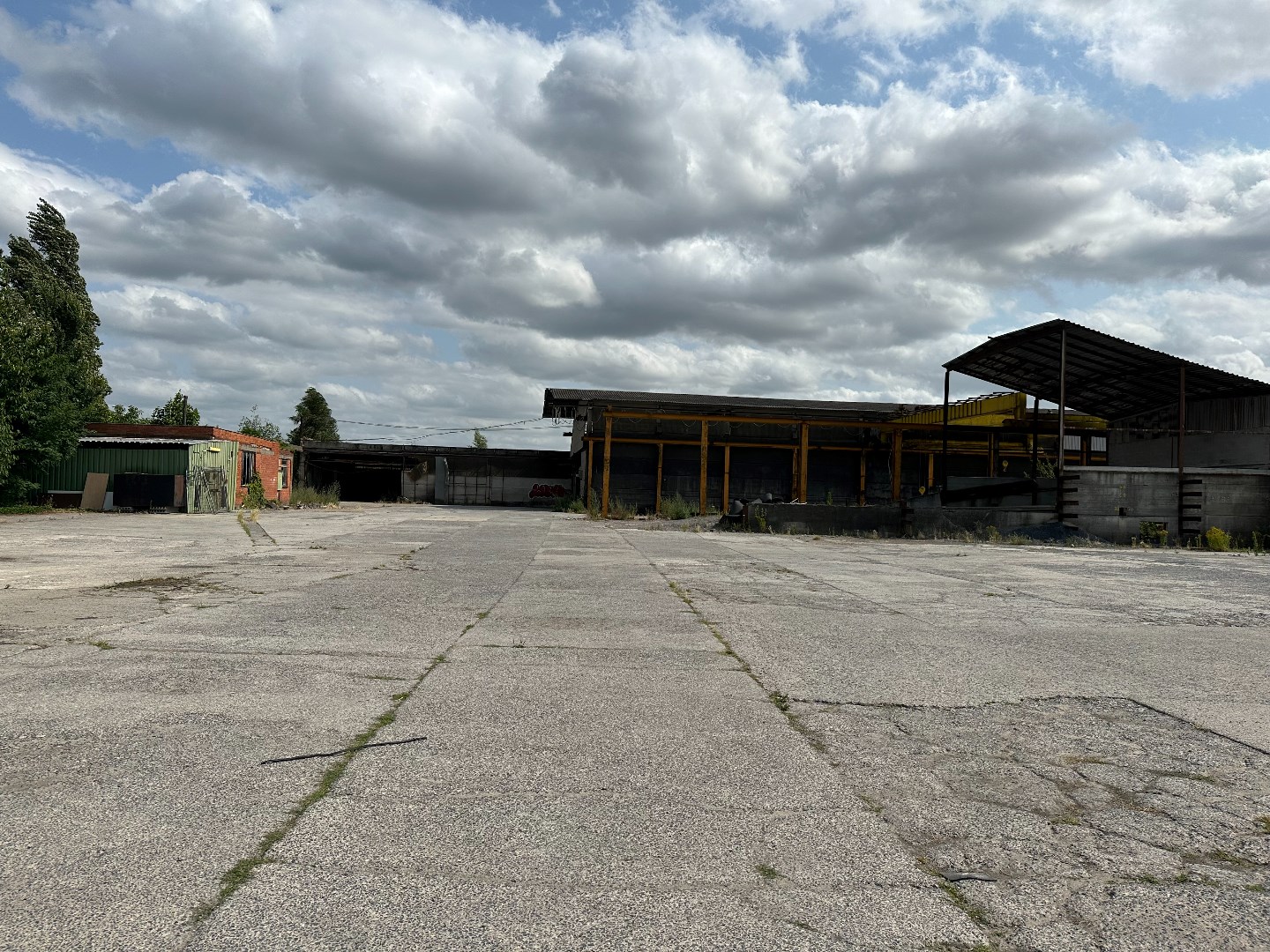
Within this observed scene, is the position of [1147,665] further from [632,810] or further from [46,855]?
[46,855]

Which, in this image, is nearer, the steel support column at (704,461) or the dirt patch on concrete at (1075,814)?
the dirt patch on concrete at (1075,814)

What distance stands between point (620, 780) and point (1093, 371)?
30051mm

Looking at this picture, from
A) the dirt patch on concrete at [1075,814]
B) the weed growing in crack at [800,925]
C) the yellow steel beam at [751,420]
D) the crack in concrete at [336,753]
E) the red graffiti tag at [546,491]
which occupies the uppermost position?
the yellow steel beam at [751,420]

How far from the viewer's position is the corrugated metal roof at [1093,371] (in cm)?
2573

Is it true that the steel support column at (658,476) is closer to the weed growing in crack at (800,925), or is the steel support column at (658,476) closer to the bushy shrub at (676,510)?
the bushy shrub at (676,510)

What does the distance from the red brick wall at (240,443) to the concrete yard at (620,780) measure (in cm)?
2772

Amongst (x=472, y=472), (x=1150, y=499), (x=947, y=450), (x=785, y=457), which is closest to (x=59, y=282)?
(x=472, y=472)

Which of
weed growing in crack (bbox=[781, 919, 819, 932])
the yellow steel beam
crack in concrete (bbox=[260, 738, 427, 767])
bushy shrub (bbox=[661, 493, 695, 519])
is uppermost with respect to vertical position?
the yellow steel beam

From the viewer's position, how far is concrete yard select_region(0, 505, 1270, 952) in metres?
2.50

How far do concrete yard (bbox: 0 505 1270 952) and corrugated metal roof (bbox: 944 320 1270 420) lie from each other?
19.4m

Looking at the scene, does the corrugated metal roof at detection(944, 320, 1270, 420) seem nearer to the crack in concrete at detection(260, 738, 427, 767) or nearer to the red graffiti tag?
the crack in concrete at detection(260, 738, 427, 767)

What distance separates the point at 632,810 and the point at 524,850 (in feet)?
1.74

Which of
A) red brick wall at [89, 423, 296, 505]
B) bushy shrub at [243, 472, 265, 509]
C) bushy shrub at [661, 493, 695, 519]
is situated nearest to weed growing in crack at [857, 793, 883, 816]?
bushy shrub at [661, 493, 695, 519]

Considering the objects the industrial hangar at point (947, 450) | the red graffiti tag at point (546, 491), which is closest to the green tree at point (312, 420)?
the industrial hangar at point (947, 450)
